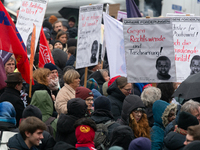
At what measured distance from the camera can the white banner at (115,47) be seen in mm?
8039

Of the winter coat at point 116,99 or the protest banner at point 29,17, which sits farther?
the protest banner at point 29,17

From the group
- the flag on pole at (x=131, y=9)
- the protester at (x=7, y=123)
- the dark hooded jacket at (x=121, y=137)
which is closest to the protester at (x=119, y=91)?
the dark hooded jacket at (x=121, y=137)

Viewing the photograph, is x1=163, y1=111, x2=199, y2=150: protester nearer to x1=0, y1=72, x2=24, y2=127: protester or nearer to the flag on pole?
x1=0, y1=72, x2=24, y2=127: protester

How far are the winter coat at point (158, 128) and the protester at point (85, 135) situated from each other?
1.20 meters

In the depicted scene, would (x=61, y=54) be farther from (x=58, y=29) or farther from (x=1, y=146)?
(x=1, y=146)

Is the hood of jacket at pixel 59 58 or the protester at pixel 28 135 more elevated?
the hood of jacket at pixel 59 58

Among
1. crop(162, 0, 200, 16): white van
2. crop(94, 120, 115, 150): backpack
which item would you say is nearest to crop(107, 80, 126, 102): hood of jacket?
crop(94, 120, 115, 150): backpack

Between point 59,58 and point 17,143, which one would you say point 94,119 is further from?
point 59,58

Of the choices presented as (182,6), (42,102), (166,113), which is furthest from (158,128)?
(182,6)

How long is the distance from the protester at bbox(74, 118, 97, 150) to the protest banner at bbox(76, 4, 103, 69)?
318 centimetres

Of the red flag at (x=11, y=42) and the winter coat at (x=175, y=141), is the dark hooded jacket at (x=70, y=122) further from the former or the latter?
the red flag at (x=11, y=42)

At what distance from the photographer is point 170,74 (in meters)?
6.09

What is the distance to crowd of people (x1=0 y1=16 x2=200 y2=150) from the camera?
413 centimetres

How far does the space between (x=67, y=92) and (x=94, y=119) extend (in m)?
1.32
